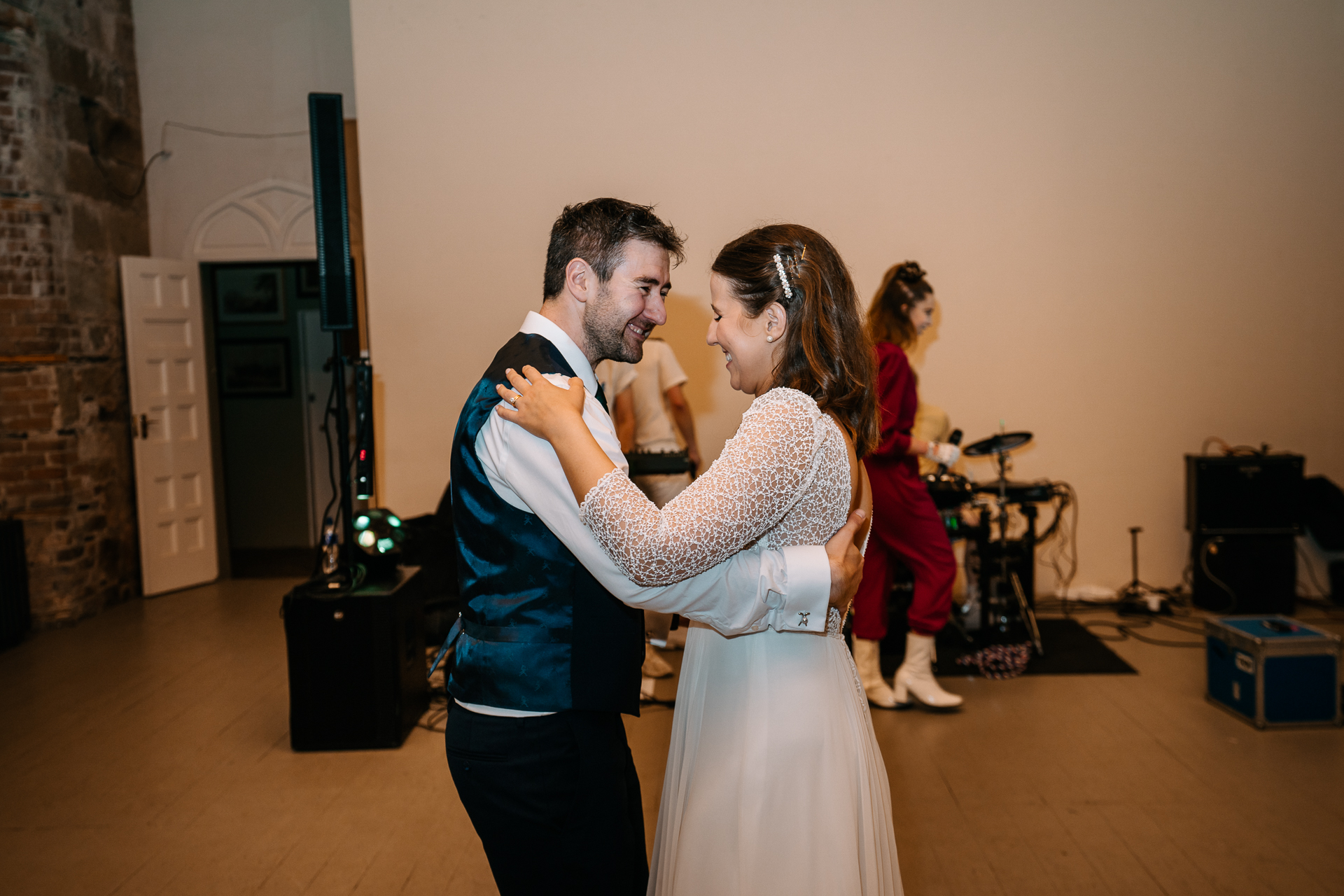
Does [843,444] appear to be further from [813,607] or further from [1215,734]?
[1215,734]

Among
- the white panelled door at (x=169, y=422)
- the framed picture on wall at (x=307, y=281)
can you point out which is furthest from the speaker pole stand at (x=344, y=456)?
the framed picture on wall at (x=307, y=281)

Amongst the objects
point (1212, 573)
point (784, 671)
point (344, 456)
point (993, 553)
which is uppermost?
point (344, 456)

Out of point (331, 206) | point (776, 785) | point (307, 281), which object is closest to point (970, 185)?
point (331, 206)

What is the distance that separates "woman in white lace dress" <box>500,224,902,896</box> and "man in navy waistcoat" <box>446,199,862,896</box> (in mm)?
81

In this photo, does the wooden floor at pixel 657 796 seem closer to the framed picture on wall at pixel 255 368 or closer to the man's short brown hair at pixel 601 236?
the man's short brown hair at pixel 601 236

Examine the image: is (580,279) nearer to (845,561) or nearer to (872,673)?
(845,561)

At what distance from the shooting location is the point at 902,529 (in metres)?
3.84

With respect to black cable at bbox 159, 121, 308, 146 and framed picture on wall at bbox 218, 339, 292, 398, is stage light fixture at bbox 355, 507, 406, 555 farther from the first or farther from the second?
framed picture on wall at bbox 218, 339, 292, 398

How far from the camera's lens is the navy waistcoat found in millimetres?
1457

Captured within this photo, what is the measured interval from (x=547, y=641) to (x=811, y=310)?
71 centimetres

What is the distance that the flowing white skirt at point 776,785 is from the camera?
60.2 inches

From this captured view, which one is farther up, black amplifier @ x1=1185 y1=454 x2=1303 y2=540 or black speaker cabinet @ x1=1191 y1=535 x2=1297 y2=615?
black amplifier @ x1=1185 y1=454 x2=1303 y2=540

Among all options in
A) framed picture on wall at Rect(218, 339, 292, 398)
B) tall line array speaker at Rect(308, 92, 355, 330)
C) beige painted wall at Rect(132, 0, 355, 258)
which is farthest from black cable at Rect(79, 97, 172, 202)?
tall line array speaker at Rect(308, 92, 355, 330)

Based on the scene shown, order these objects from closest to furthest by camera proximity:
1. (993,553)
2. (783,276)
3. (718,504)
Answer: (718,504) < (783,276) < (993,553)
